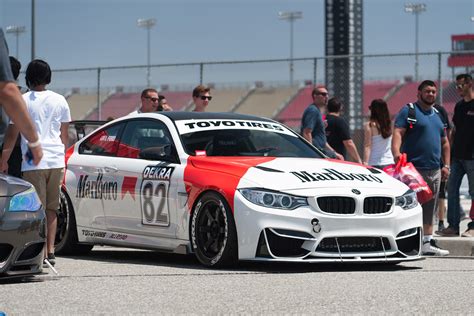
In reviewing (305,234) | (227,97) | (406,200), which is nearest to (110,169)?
(305,234)

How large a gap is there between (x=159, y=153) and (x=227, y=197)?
4.17 feet

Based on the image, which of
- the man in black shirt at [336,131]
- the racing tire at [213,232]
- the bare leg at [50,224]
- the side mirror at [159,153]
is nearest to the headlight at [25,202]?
the bare leg at [50,224]

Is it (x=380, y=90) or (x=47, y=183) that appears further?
(x=380, y=90)

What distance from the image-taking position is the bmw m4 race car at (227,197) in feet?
31.9

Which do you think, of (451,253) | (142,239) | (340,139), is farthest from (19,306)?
(340,139)

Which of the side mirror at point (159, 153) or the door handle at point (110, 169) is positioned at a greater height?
the side mirror at point (159, 153)

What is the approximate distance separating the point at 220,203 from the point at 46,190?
1460mm

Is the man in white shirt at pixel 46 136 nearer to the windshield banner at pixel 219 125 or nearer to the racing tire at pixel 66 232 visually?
the windshield banner at pixel 219 125

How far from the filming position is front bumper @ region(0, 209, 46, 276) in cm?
858

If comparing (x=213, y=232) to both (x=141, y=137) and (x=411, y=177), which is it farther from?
(x=411, y=177)

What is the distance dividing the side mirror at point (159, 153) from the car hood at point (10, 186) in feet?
6.65

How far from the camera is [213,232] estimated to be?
10008 mm

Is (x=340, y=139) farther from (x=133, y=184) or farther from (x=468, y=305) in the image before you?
(x=468, y=305)

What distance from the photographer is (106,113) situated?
25.1m
